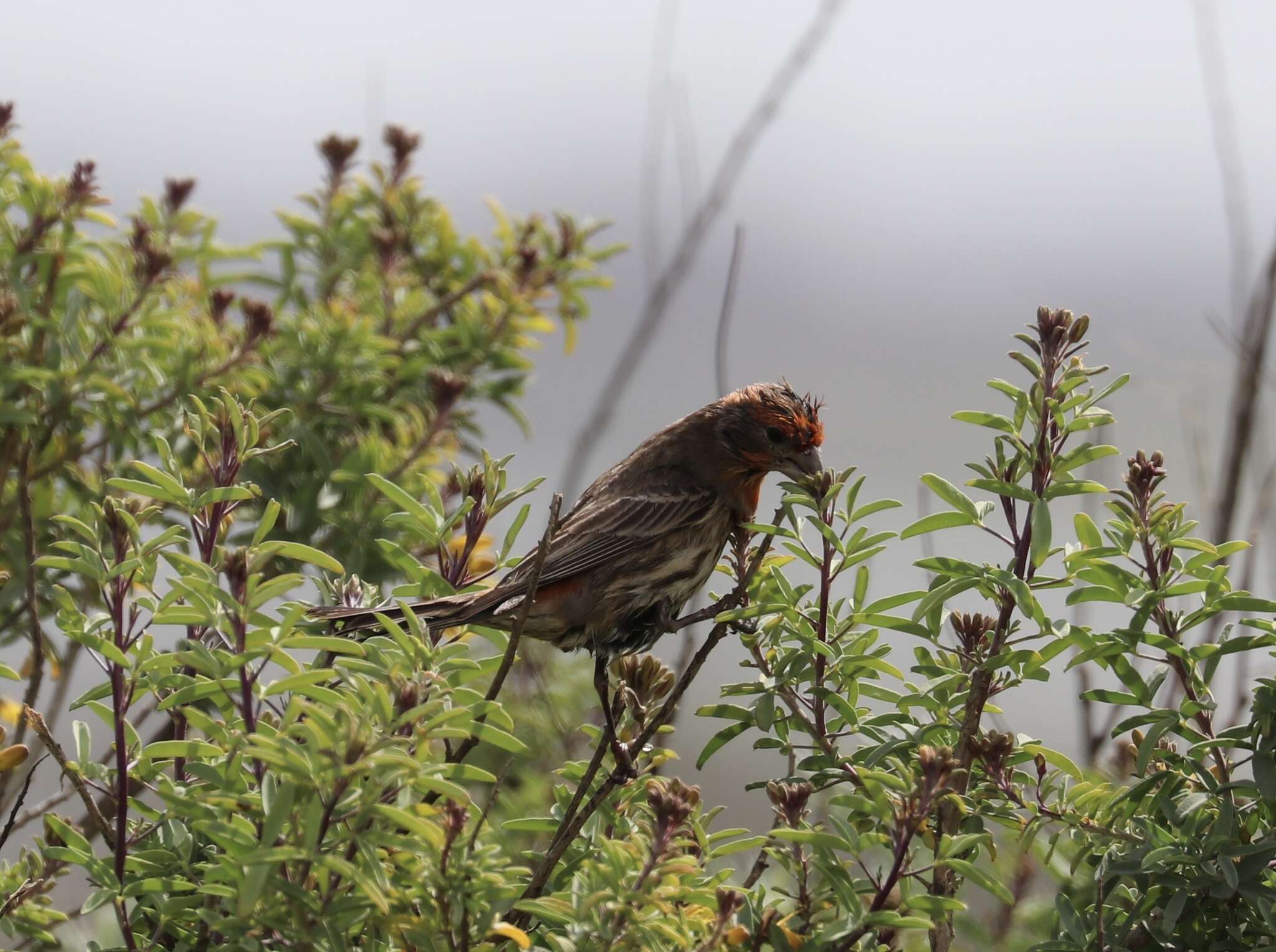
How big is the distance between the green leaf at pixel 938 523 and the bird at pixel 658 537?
1635 mm

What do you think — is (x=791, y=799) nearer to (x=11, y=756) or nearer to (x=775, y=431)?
(x=11, y=756)

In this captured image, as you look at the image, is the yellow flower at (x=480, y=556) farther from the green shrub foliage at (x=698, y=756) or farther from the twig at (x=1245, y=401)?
the twig at (x=1245, y=401)

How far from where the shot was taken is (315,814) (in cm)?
199

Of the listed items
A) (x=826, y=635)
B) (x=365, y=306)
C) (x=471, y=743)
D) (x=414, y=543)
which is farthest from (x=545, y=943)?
(x=365, y=306)

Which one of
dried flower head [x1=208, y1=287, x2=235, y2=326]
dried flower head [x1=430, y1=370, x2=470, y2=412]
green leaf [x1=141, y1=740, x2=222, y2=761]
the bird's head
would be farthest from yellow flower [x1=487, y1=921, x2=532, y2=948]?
dried flower head [x1=208, y1=287, x2=235, y2=326]

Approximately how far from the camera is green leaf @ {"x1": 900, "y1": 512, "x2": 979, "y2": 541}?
2.52m

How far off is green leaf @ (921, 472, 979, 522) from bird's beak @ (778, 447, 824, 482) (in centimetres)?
176

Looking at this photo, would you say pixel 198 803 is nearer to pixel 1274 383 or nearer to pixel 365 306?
pixel 365 306

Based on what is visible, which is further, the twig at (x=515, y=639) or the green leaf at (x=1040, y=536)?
the twig at (x=515, y=639)

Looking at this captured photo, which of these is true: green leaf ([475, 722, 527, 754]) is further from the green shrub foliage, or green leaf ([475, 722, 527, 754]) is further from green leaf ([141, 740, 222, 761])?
green leaf ([141, 740, 222, 761])

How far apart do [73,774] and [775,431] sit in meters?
2.55

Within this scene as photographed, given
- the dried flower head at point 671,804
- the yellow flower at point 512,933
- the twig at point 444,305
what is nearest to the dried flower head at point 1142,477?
the dried flower head at point 671,804

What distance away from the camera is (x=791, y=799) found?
2.46m

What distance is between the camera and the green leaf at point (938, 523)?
2.52 metres
